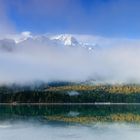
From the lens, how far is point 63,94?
192 metres

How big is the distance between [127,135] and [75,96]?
14445 centimetres

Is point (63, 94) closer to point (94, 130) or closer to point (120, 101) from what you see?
point (120, 101)

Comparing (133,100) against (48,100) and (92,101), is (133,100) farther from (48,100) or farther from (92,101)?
(48,100)

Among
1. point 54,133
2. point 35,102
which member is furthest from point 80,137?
point 35,102

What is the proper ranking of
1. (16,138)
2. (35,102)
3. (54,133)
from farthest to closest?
(35,102) < (54,133) < (16,138)

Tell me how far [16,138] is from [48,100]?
140929 millimetres

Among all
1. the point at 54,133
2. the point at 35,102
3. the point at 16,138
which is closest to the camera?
the point at 16,138

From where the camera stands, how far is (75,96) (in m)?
191

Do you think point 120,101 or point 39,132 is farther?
point 120,101

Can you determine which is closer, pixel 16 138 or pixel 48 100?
pixel 16 138

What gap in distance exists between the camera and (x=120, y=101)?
624 ft

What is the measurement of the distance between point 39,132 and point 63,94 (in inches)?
5616

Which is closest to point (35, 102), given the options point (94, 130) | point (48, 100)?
point (48, 100)

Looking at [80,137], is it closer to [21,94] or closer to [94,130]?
[94,130]
